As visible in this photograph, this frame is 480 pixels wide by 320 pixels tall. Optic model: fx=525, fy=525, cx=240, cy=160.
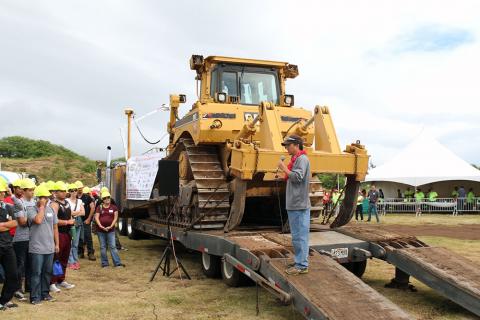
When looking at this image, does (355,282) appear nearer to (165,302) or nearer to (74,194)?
(165,302)

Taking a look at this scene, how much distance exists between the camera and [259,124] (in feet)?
31.1

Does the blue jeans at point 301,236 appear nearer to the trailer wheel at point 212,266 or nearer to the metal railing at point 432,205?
the trailer wheel at point 212,266

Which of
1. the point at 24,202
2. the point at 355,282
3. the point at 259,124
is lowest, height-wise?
the point at 355,282

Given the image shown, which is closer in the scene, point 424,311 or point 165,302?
point 424,311

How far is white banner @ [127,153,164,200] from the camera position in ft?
39.2

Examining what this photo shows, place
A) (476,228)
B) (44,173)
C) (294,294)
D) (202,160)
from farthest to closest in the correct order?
(44,173) → (476,228) → (202,160) → (294,294)

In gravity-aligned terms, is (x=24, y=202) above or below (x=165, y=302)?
above

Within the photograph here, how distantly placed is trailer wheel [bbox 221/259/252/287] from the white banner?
12.0 ft

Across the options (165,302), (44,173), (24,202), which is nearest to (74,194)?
(24,202)

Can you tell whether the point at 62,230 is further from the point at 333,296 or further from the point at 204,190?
the point at 333,296

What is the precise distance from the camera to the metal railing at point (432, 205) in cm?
2712

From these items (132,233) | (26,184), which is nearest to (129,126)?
(132,233)

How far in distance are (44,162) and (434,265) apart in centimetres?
3633

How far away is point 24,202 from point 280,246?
383cm
